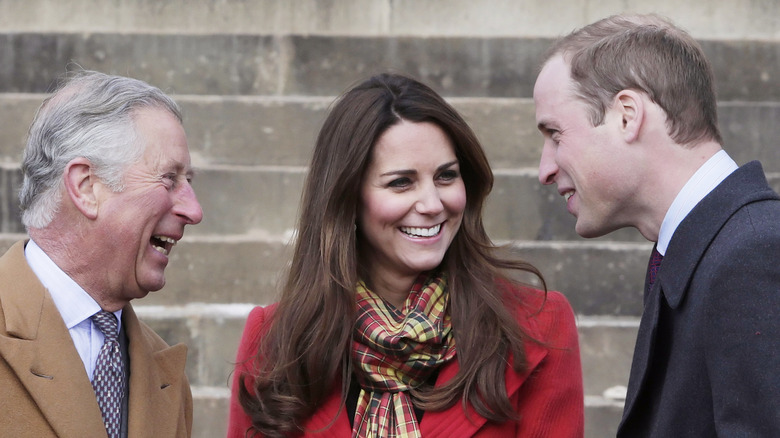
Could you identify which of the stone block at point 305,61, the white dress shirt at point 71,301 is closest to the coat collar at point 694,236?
the white dress shirt at point 71,301

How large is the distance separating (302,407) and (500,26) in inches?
137

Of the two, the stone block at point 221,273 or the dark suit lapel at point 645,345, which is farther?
the stone block at point 221,273

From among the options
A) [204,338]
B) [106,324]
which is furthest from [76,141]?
[204,338]

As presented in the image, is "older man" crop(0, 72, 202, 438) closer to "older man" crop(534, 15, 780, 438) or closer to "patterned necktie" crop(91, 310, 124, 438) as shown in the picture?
"patterned necktie" crop(91, 310, 124, 438)

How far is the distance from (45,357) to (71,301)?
209mm

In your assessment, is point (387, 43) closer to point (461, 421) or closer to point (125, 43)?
point (125, 43)

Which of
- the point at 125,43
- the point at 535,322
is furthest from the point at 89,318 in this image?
the point at 125,43

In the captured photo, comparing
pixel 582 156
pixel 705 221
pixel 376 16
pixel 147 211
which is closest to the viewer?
pixel 705 221

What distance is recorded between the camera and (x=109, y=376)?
9.08 feet

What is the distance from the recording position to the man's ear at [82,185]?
8.96ft

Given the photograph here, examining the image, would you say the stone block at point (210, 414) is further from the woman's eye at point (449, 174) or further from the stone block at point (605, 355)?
the woman's eye at point (449, 174)

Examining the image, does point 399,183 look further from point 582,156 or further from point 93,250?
point 93,250

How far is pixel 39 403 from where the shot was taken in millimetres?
2529

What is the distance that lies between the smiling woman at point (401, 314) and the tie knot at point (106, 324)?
1.66 feet
